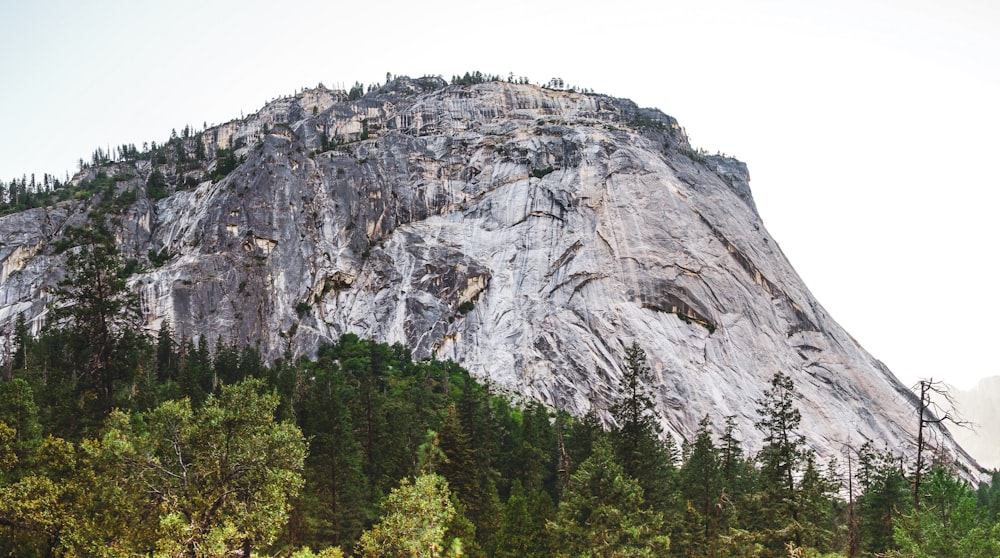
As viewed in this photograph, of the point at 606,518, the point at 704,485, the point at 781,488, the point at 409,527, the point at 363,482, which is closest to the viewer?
the point at 409,527

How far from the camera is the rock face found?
316 feet

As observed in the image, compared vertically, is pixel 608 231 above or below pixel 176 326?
above

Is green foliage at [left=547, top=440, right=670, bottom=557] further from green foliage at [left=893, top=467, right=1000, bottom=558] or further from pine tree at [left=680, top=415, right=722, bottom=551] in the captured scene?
green foliage at [left=893, top=467, right=1000, bottom=558]

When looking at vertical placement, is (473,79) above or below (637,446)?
above

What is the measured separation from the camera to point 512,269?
112125mm

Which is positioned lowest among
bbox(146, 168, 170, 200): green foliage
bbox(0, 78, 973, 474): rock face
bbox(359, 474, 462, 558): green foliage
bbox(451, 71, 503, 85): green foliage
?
bbox(359, 474, 462, 558): green foliage

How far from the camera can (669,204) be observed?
385ft

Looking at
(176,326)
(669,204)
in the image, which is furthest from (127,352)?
(669,204)

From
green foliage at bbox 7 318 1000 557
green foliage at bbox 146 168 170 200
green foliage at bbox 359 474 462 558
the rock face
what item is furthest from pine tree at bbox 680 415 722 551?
green foliage at bbox 146 168 170 200

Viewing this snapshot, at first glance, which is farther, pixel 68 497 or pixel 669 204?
pixel 669 204

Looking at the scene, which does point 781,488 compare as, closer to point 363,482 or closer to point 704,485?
point 704,485

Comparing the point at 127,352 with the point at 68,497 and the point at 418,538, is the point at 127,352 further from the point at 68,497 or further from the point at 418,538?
the point at 418,538

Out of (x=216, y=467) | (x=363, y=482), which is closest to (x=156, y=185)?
(x=363, y=482)

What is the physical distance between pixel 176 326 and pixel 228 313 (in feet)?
22.8
